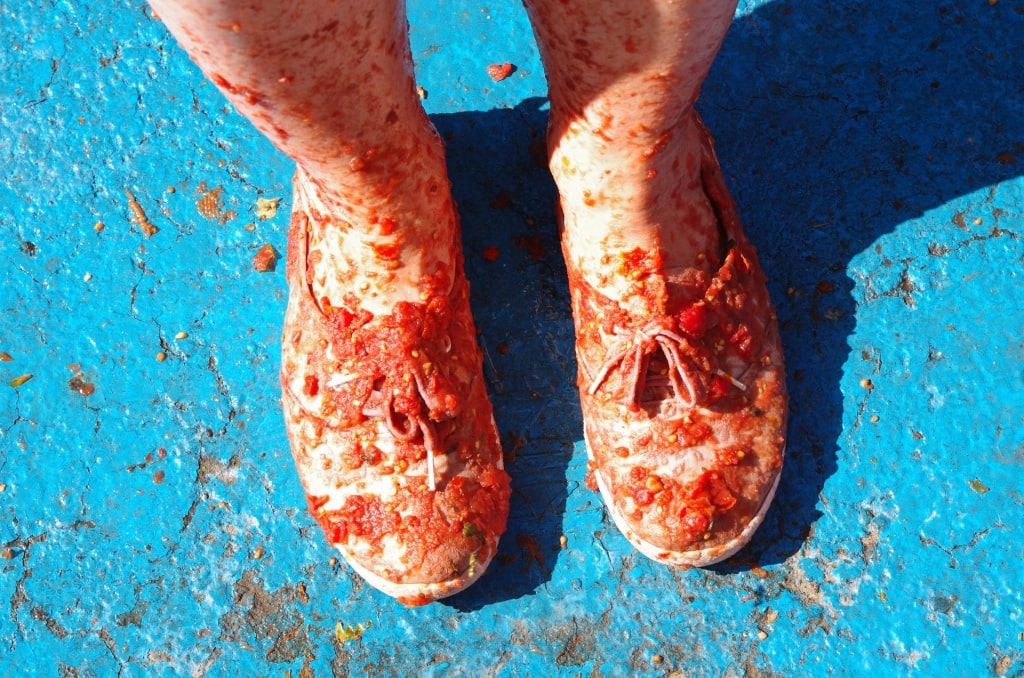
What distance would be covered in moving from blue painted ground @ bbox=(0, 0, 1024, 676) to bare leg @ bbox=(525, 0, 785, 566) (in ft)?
0.62

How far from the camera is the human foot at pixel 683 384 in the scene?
1683 mm

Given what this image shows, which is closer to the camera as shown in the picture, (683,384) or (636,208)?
(636,208)

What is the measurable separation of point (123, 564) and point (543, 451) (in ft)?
3.19

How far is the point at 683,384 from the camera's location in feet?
5.56

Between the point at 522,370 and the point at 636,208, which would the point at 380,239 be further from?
the point at 522,370

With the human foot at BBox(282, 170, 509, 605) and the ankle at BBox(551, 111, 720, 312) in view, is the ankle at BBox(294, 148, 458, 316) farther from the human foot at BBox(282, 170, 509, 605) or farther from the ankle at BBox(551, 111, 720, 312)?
the ankle at BBox(551, 111, 720, 312)

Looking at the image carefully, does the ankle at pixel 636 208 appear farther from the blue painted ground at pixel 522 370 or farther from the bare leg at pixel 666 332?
the blue painted ground at pixel 522 370

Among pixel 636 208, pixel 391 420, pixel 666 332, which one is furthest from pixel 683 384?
pixel 391 420

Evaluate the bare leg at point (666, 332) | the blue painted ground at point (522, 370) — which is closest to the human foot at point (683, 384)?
the bare leg at point (666, 332)

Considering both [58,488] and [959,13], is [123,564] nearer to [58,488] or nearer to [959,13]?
[58,488]

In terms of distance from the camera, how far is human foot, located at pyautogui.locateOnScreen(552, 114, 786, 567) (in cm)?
168

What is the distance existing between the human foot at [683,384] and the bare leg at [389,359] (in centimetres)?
26

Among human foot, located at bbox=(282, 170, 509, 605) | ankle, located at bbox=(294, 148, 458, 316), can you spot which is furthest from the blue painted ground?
ankle, located at bbox=(294, 148, 458, 316)

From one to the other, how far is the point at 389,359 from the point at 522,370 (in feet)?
1.46
